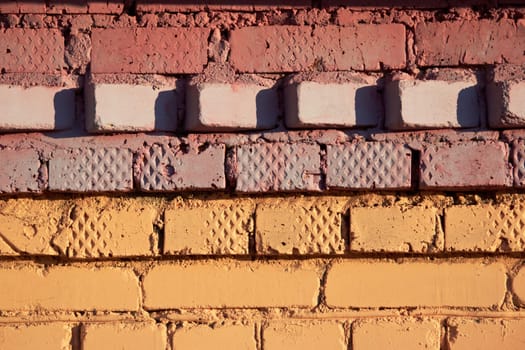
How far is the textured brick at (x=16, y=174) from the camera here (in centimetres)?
202

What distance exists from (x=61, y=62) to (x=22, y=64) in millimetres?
103

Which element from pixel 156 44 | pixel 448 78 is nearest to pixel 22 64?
pixel 156 44

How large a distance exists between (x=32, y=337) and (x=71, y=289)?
166mm

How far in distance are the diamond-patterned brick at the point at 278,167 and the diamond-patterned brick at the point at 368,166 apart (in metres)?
0.05

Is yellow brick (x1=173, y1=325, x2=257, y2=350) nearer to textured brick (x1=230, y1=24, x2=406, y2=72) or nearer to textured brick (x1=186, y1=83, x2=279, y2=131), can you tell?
textured brick (x1=186, y1=83, x2=279, y2=131)

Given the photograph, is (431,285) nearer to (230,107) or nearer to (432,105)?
(432,105)

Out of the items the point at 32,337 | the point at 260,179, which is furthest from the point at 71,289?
the point at 260,179

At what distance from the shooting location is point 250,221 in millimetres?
2043

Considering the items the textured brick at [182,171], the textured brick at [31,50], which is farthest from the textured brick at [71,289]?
the textured brick at [31,50]

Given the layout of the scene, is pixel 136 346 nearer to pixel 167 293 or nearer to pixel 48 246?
pixel 167 293

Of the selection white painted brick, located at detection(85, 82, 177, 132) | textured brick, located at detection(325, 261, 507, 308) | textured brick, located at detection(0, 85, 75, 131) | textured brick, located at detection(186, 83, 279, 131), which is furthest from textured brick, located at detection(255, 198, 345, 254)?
textured brick, located at detection(0, 85, 75, 131)

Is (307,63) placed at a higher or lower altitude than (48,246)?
higher

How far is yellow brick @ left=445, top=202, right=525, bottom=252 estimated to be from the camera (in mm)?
2020

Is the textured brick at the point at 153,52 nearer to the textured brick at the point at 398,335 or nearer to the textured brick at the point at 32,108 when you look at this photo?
the textured brick at the point at 32,108
